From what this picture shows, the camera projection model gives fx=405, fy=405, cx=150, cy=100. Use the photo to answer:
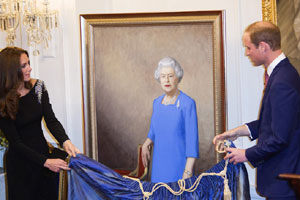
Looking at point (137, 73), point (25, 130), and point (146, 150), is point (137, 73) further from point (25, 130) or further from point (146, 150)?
point (25, 130)

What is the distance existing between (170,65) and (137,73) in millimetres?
303

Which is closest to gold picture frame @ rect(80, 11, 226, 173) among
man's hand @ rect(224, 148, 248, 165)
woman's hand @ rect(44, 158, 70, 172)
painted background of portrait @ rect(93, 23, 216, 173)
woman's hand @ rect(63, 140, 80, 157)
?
painted background of portrait @ rect(93, 23, 216, 173)

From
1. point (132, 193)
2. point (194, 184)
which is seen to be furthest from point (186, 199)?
point (132, 193)

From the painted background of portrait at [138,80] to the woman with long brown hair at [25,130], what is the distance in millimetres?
587

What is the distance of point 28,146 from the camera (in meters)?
3.10

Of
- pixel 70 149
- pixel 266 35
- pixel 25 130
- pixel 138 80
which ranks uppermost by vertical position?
pixel 266 35

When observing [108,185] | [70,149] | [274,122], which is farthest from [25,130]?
[274,122]

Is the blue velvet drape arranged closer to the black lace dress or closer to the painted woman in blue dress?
the black lace dress

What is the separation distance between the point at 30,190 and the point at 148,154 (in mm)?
1039

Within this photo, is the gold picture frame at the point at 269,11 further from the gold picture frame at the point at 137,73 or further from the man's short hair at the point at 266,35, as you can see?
the man's short hair at the point at 266,35

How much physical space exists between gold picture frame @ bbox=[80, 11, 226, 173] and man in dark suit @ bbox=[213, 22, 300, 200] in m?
0.86

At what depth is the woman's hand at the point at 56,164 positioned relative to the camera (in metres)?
2.95

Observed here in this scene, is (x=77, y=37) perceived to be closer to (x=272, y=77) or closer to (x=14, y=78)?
(x=14, y=78)

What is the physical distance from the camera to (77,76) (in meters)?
3.96
